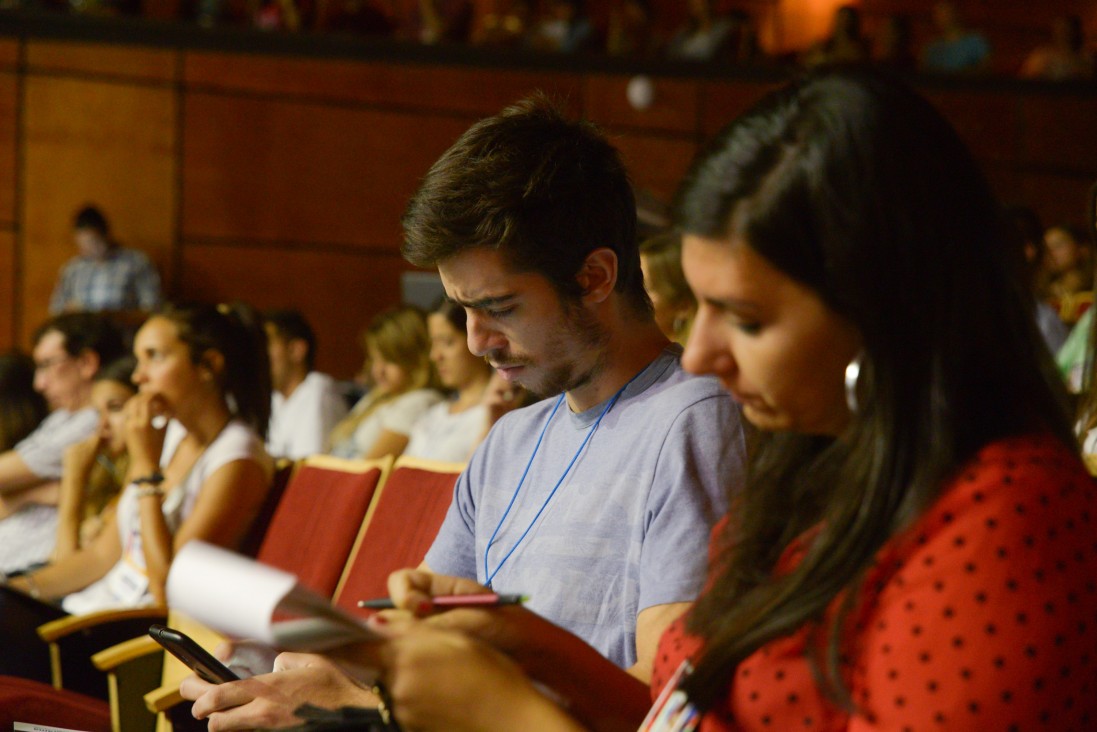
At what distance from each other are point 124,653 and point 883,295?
1804 millimetres

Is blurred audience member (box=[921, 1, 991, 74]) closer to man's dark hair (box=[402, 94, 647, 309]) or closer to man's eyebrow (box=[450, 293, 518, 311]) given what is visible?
man's dark hair (box=[402, 94, 647, 309])

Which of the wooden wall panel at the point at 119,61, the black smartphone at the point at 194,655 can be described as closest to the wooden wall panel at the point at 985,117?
the wooden wall panel at the point at 119,61

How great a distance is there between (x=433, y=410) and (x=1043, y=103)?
4447 mm

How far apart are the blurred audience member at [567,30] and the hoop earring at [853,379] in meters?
6.22

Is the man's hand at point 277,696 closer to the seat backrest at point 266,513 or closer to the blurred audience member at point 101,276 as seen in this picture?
the seat backrest at point 266,513

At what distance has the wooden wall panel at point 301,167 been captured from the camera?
6.61 meters

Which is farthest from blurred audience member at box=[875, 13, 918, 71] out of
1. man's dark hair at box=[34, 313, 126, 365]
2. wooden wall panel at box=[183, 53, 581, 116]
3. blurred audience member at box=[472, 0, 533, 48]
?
man's dark hair at box=[34, 313, 126, 365]

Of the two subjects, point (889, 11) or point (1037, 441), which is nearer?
point (1037, 441)

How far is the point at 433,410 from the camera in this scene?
393 centimetres

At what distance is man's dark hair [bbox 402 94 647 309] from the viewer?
1450mm

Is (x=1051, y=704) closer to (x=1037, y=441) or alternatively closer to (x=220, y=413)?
(x=1037, y=441)

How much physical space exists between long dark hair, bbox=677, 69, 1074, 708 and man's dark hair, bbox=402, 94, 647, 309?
0.60 meters

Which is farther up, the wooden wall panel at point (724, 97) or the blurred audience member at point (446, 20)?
the blurred audience member at point (446, 20)

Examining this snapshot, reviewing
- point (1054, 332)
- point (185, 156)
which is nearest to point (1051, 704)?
point (1054, 332)
